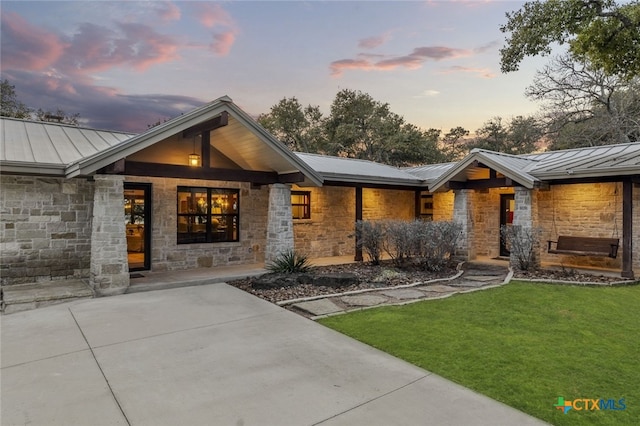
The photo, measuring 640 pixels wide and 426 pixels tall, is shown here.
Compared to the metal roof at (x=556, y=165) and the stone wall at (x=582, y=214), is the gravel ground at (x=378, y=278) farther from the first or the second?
the metal roof at (x=556, y=165)

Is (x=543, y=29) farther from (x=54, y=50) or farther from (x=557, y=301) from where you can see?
(x=54, y=50)

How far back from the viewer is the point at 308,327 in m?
5.54

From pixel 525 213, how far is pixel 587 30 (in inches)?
215

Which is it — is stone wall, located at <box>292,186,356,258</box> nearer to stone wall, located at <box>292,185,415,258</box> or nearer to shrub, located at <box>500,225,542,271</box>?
stone wall, located at <box>292,185,415,258</box>

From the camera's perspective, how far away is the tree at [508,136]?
25.2 metres

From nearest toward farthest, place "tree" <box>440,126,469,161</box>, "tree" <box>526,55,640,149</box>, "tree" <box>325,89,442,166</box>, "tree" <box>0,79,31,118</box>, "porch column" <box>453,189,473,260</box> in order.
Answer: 1. "porch column" <box>453,189,473,260</box>
2. "tree" <box>526,55,640,149</box>
3. "tree" <box>0,79,31,118</box>
4. "tree" <box>325,89,442,166</box>
5. "tree" <box>440,126,469,161</box>

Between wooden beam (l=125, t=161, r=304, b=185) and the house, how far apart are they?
0.08 feet

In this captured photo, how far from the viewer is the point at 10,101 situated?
74.3ft

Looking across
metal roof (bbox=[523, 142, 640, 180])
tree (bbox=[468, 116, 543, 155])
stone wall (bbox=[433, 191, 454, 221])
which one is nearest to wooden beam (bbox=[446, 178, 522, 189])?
metal roof (bbox=[523, 142, 640, 180])

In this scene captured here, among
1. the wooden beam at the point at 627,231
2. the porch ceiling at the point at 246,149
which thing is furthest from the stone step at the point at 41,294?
the wooden beam at the point at 627,231

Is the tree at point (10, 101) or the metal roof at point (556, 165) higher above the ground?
the tree at point (10, 101)

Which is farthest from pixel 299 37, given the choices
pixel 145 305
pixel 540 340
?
pixel 540 340

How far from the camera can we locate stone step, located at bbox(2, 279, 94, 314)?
6402 mm

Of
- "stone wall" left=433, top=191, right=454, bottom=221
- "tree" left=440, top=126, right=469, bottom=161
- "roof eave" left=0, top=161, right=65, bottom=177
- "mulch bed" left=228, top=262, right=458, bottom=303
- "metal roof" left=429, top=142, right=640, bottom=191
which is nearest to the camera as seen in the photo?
"roof eave" left=0, top=161, right=65, bottom=177
